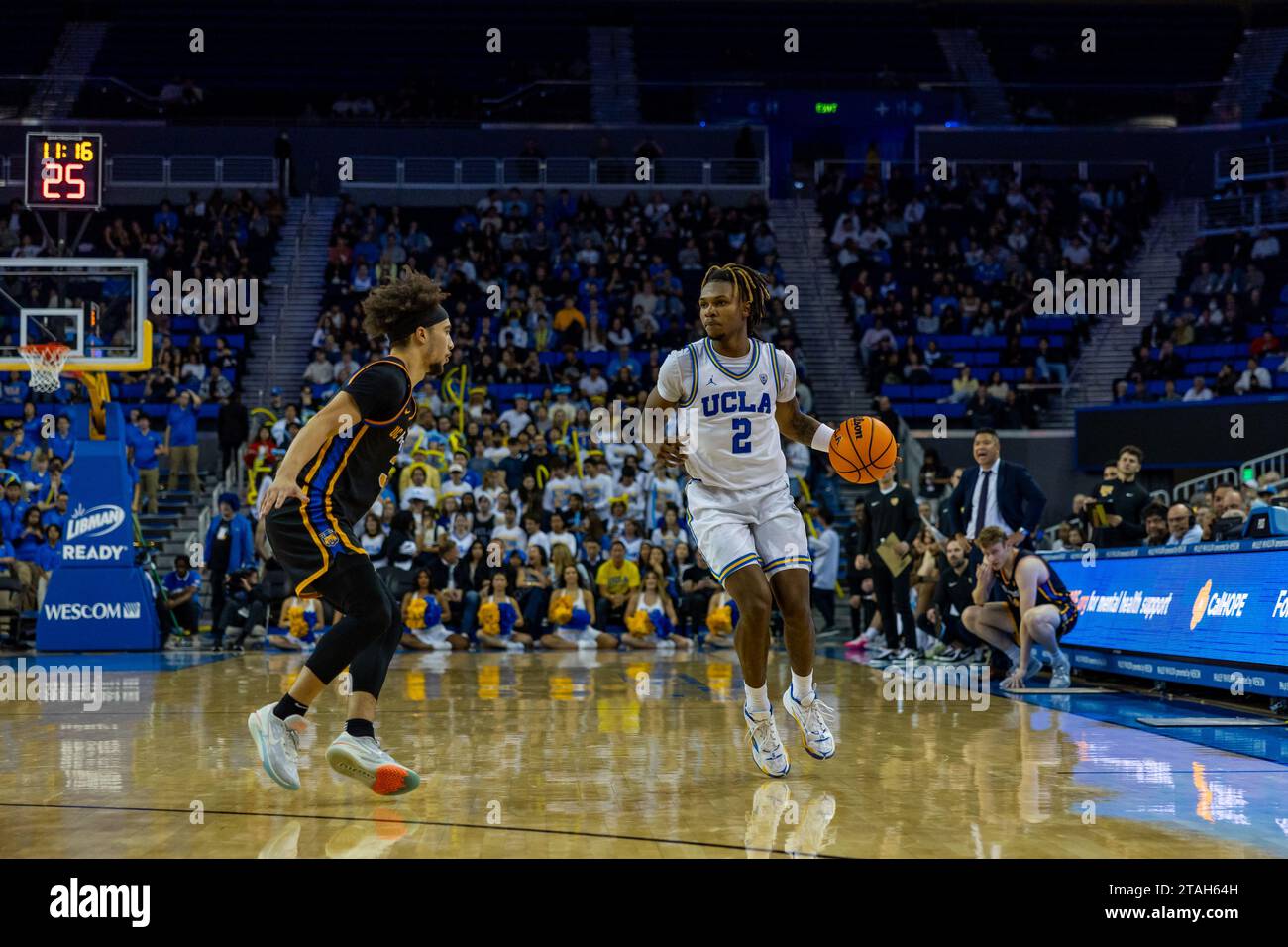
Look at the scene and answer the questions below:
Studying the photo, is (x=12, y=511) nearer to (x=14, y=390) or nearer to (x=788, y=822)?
(x=14, y=390)

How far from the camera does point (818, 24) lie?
31.9 meters

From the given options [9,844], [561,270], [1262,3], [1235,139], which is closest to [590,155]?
[561,270]

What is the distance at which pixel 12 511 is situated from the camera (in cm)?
1630

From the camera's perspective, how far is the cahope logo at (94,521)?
47.5 ft

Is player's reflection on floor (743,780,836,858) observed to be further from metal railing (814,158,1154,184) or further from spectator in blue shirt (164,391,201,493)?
metal railing (814,158,1154,184)

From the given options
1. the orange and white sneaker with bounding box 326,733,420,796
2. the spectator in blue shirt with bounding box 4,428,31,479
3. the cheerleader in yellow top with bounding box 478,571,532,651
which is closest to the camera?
the orange and white sneaker with bounding box 326,733,420,796

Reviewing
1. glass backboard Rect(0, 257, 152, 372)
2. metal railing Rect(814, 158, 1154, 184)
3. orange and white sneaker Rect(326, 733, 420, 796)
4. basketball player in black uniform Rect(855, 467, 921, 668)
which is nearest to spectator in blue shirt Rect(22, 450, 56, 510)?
glass backboard Rect(0, 257, 152, 372)

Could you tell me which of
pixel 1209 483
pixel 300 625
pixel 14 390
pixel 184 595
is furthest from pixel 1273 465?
pixel 14 390

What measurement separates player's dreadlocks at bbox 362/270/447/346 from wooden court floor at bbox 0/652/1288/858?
186 cm

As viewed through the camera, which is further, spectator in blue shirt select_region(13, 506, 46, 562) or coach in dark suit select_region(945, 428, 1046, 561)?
spectator in blue shirt select_region(13, 506, 46, 562)

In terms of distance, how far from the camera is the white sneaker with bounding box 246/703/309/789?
5.02m

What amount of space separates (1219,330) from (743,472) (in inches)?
719

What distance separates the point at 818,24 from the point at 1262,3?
10.1 metres

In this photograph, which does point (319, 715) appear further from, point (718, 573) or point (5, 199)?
point (5, 199)
